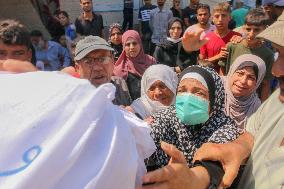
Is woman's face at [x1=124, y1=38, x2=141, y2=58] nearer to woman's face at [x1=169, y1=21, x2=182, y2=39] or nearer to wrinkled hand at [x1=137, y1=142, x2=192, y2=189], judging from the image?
woman's face at [x1=169, y1=21, x2=182, y2=39]

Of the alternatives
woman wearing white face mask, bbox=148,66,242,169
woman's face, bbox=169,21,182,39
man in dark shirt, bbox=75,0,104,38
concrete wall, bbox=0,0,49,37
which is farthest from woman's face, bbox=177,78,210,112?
concrete wall, bbox=0,0,49,37

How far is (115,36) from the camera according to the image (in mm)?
5910

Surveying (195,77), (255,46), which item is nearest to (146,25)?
(255,46)

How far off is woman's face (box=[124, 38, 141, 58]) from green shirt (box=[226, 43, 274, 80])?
101 cm

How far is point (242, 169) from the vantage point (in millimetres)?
1426

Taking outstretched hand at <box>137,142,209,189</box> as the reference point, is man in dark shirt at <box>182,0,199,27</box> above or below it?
below

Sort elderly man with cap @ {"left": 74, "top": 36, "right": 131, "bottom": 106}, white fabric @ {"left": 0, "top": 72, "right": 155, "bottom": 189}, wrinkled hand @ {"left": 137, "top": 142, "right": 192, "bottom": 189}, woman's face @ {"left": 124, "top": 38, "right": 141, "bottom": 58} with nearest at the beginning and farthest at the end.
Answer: white fabric @ {"left": 0, "top": 72, "right": 155, "bottom": 189}
wrinkled hand @ {"left": 137, "top": 142, "right": 192, "bottom": 189}
elderly man with cap @ {"left": 74, "top": 36, "right": 131, "bottom": 106}
woman's face @ {"left": 124, "top": 38, "right": 141, "bottom": 58}

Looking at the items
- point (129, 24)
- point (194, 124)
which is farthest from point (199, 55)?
point (129, 24)

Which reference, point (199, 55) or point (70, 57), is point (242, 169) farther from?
point (70, 57)

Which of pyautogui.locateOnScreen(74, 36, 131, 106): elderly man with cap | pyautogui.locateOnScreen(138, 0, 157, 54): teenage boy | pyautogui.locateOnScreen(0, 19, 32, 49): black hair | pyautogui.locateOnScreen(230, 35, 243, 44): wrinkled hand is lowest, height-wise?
pyautogui.locateOnScreen(138, 0, 157, 54): teenage boy

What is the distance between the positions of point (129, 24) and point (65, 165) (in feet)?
31.5

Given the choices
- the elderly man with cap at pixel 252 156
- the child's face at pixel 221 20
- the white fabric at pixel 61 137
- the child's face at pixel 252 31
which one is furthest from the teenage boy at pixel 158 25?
the white fabric at pixel 61 137

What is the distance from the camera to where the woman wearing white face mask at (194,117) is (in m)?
1.77

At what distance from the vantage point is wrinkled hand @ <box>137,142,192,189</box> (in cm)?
86
